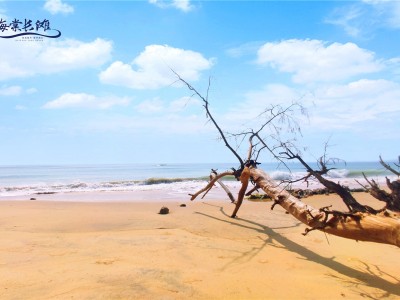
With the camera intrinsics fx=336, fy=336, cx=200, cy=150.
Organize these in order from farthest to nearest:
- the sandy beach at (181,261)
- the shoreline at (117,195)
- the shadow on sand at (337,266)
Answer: the shoreline at (117,195), the shadow on sand at (337,266), the sandy beach at (181,261)

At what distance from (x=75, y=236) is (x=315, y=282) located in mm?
3233

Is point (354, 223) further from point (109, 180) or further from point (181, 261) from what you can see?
point (109, 180)

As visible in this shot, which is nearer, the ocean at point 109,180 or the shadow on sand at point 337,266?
the shadow on sand at point 337,266

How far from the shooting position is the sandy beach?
2875mm

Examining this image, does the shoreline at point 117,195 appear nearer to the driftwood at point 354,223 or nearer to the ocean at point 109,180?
the ocean at point 109,180

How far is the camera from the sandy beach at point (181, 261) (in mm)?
2875

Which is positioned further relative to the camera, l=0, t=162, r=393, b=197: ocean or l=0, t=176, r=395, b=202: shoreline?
l=0, t=162, r=393, b=197: ocean

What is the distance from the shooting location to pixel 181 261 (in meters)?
3.74

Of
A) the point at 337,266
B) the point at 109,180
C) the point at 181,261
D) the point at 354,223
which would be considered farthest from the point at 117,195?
the point at 109,180

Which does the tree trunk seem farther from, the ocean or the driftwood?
the ocean

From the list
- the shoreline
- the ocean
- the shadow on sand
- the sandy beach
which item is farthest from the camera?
the ocean

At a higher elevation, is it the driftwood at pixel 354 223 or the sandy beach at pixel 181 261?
the driftwood at pixel 354 223

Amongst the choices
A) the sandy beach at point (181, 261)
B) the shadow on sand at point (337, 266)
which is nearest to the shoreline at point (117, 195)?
the shadow on sand at point (337, 266)

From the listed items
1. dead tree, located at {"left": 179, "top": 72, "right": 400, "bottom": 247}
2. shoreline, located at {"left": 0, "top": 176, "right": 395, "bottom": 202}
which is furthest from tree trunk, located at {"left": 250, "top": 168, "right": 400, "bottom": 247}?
shoreline, located at {"left": 0, "top": 176, "right": 395, "bottom": 202}
